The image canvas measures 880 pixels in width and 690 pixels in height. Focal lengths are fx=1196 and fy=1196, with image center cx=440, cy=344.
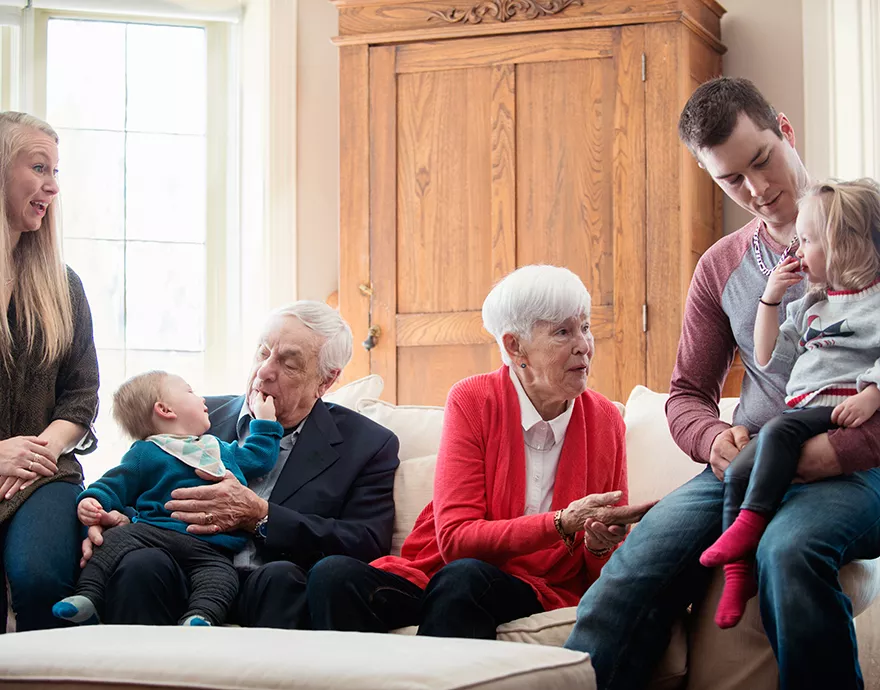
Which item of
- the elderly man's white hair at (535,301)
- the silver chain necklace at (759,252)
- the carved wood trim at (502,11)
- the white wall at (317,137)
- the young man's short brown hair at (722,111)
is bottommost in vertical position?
the elderly man's white hair at (535,301)

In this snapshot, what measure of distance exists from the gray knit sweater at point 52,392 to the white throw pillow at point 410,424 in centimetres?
64

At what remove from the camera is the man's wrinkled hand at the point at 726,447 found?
2.14 meters

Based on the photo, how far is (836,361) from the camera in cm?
204

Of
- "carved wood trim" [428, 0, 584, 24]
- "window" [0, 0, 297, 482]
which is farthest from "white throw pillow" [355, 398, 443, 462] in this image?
"window" [0, 0, 297, 482]

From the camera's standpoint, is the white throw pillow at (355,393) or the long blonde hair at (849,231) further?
the white throw pillow at (355,393)

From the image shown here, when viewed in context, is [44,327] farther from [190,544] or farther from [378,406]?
[378,406]

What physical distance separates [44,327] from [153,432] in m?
0.33

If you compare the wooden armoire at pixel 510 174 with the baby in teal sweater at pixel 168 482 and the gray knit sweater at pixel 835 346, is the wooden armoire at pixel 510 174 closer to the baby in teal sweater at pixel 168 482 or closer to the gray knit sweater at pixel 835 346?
the baby in teal sweater at pixel 168 482

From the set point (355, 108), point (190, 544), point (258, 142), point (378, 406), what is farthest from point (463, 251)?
point (190, 544)

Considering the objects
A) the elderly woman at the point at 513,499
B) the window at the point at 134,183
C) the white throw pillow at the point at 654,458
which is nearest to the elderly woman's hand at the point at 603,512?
the elderly woman at the point at 513,499

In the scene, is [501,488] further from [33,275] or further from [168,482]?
[33,275]

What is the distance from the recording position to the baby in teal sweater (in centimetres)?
227

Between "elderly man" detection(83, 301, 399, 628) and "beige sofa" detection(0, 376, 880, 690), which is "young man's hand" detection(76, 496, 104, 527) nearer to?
"elderly man" detection(83, 301, 399, 628)

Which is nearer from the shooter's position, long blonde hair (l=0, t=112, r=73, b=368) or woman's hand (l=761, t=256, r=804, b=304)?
woman's hand (l=761, t=256, r=804, b=304)
